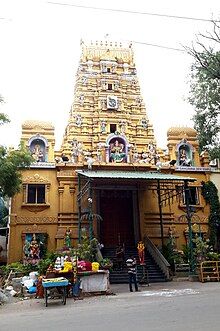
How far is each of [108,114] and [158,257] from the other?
32.8 ft

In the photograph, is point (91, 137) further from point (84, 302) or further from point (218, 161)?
point (84, 302)

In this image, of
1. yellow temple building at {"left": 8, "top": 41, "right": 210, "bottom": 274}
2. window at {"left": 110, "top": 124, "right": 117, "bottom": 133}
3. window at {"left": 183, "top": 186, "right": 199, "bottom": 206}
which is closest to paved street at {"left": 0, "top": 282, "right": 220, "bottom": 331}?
yellow temple building at {"left": 8, "top": 41, "right": 210, "bottom": 274}

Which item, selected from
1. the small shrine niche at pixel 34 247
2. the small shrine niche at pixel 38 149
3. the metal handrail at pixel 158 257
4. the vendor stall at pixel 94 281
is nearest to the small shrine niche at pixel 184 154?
the metal handrail at pixel 158 257

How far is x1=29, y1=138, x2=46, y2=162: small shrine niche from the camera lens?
838 inches

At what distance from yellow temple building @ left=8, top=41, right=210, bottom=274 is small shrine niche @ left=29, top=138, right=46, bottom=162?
61 mm

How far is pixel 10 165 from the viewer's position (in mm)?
15523

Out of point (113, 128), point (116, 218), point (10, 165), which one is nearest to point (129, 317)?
point (10, 165)

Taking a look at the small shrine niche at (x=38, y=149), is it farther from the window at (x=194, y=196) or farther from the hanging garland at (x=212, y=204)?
the hanging garland at (x=212, y=204)

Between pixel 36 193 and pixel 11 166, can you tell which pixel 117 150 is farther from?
pixel 11 166

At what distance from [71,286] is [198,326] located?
6.90m

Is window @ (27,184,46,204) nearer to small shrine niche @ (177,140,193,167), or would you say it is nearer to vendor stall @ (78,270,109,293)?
vendor stall @ (78,270,109,293)

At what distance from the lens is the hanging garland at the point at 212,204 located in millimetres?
20903

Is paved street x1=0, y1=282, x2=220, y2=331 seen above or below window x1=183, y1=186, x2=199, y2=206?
below

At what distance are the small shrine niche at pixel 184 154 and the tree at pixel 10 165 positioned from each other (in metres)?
10.2
